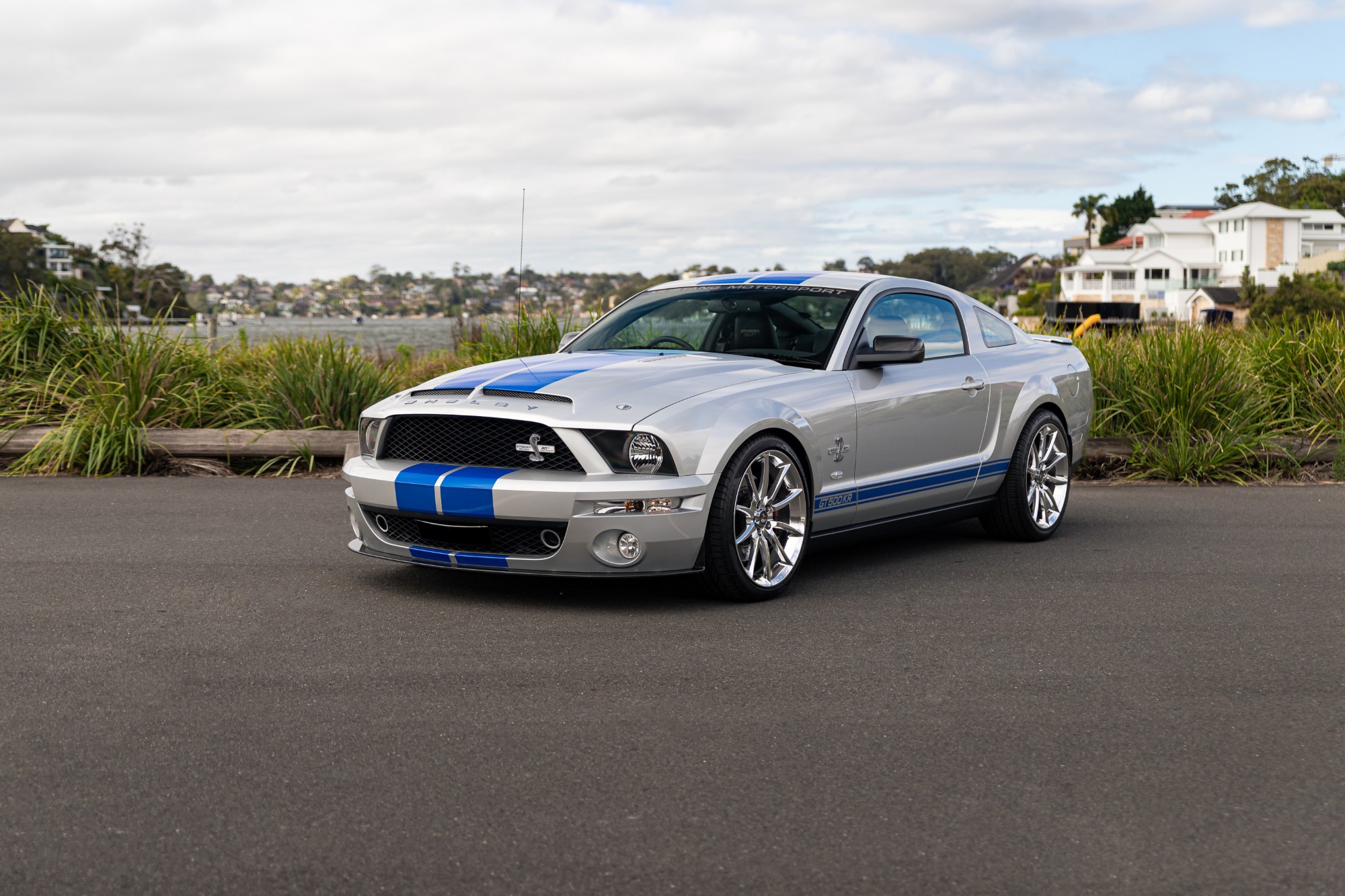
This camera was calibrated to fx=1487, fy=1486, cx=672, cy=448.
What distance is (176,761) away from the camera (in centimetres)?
424

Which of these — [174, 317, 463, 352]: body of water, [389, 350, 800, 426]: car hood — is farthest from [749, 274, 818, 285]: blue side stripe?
[174, 317, 463, 352]: body of water

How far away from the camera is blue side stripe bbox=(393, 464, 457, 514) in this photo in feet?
20.8

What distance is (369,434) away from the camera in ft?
22.8

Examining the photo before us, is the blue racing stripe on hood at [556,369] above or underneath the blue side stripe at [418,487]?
above

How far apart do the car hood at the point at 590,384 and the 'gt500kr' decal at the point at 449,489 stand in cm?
27

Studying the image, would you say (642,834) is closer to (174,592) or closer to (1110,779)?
(1110,779)

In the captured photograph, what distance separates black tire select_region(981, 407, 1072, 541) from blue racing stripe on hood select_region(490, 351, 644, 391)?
237 centimetres

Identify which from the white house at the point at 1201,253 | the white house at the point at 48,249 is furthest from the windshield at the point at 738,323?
the white house at the point at 1201,253

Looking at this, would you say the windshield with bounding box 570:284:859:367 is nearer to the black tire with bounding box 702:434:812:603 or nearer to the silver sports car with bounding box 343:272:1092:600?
the silver sports car with bounding box 343:272:1092:600

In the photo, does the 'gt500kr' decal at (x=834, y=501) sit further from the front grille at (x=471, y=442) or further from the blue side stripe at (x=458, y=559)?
the blue side stripe at (x=458, y=559)

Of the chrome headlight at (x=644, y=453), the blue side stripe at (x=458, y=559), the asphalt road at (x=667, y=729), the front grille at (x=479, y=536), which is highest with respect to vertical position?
the chrome headlight at (x=644, y=453)

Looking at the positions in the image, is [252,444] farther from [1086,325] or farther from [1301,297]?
[1301,297]

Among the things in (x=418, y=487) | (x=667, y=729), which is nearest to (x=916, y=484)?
(x=418, y=487)

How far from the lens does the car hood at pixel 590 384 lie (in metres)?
6.29
